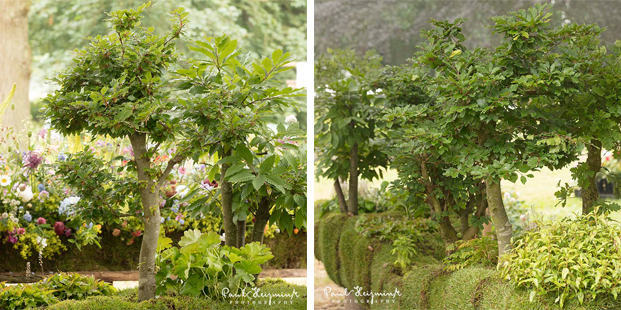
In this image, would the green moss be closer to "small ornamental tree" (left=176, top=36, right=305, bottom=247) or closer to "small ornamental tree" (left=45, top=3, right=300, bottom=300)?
"small ornamental tree" (left=176, top=36, right=305, bottom=247)

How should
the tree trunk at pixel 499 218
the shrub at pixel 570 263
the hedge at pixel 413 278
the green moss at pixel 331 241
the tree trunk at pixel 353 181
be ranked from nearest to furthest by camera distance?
1. the shrub at pixel 570 263
2. the hedge at pixel 413 278
3. the tree trunk at pixel 499 218
4. the tree trunk at pixel 353 181
5. the green moss at pixel 331 241

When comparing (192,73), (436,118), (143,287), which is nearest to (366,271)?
(436,118)

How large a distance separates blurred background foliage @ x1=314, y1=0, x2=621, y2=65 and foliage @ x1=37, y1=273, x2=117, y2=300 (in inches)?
109

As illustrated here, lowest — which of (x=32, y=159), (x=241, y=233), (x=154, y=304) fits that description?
(x=154, y=304)

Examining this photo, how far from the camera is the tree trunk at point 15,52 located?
384 centimetres

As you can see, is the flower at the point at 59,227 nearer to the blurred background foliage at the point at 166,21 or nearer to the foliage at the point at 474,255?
the foliage at the point at 474,255

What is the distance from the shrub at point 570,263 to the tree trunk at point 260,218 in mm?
1023

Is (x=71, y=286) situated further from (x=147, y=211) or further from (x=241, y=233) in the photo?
(x=241, y=233)

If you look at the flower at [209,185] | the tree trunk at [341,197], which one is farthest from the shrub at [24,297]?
the tree trunk at [341,197]

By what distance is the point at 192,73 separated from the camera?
2.00m

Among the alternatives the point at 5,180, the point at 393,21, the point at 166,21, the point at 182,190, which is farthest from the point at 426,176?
the point at 166,21

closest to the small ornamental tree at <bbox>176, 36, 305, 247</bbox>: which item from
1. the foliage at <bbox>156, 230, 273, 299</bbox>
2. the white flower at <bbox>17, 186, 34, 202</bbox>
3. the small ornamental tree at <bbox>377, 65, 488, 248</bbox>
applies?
the foliage at <bbox>156, 230, 273, 299</bbox>

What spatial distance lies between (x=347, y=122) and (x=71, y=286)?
1.61 meters

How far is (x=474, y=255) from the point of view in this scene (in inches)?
90.9
